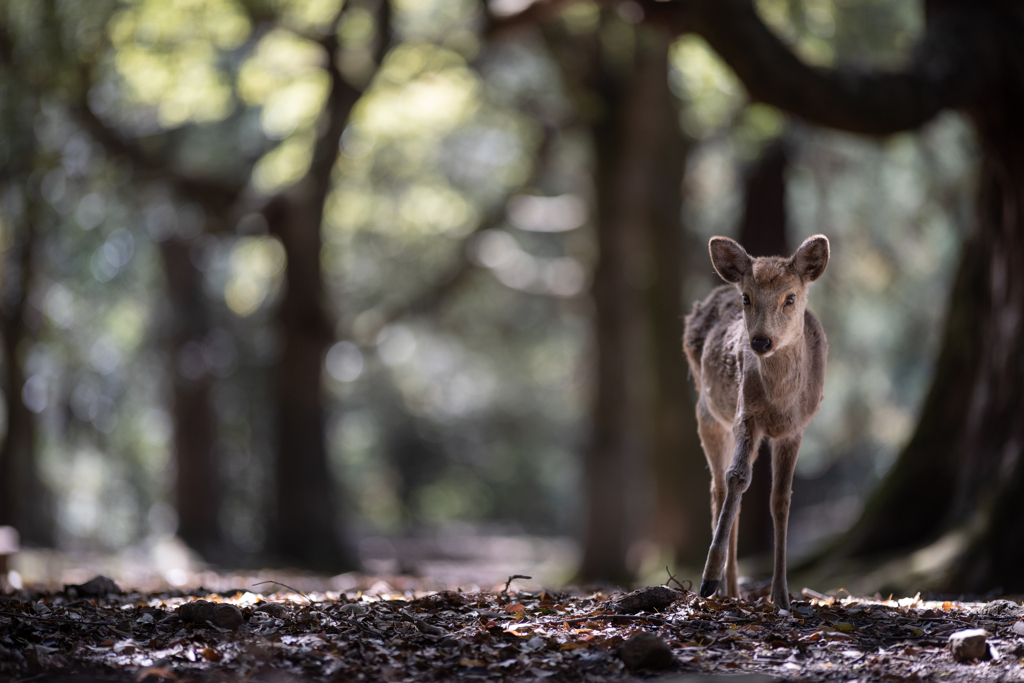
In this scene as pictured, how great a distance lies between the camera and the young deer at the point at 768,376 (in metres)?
6.09

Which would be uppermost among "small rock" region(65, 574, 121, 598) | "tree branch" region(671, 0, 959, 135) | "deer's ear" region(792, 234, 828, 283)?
"tree branch" region(671, 0, 959, 135)

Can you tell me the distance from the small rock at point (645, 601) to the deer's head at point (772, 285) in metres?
1.59

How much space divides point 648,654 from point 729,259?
8.71 feet

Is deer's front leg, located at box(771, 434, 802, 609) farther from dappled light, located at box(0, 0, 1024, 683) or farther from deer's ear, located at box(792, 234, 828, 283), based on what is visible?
deer's ear, located at box(792, 234, 828, 283)

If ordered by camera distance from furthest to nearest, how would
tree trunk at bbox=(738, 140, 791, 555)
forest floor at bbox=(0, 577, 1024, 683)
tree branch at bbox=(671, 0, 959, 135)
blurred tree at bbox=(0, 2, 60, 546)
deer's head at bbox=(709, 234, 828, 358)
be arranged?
tree trunk at bbox=(738, 140, 791, 555)
blurred tree at bbox=(0, 2, 60, 546)
tree branch at bbox=(671, 0, 959, 135)
deer's head at bbox=(709, 234, 828, 358)
forest floor at bbox=(0, 577, 1024, 683)

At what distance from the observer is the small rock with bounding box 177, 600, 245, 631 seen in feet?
18.8

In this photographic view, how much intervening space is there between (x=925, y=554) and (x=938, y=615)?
12.2 ft

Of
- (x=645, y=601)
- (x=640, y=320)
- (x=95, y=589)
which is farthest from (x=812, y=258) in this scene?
(x=640, y=320)

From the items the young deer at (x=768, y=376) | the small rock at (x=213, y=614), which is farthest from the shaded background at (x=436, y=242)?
the small rock at (x=213, y=614)

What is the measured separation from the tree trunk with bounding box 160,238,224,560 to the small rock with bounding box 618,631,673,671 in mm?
19282

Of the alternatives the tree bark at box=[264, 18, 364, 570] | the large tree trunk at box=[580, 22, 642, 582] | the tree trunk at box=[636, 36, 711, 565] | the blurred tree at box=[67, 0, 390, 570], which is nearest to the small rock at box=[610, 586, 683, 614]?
the tree trunk at box=[636, 36, 711, 565]

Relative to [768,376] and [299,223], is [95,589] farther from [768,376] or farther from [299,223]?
[299,223]

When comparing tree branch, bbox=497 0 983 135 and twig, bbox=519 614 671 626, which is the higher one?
tree branch, bbox=497 0 983 135

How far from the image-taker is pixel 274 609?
20.2 feet
